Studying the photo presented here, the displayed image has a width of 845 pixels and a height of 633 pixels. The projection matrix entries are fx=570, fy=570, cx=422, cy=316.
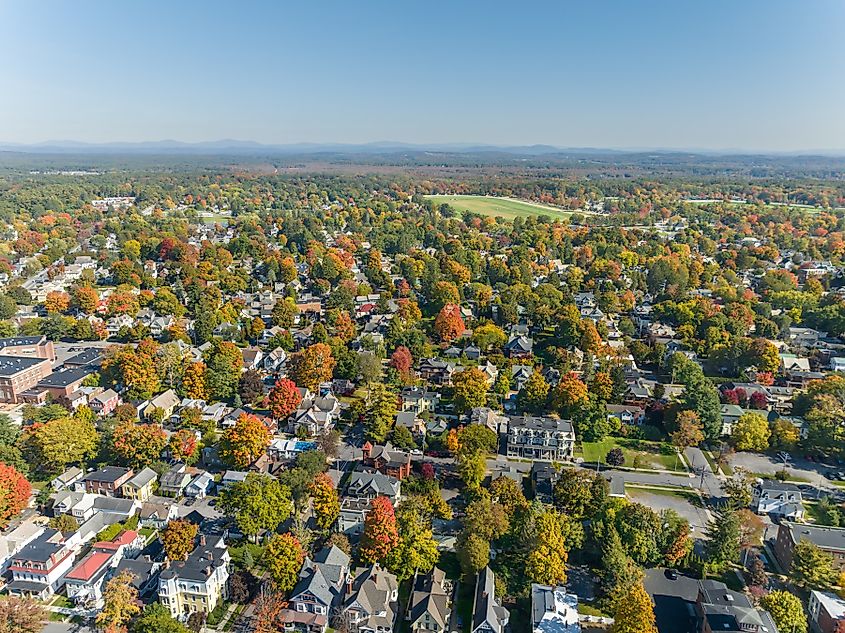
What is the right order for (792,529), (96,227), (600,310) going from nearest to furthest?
(792,529)
(600,310)
(96,227)

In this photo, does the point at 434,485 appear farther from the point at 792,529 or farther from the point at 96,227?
the point at 96,227

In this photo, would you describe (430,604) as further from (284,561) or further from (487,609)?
(284,561)

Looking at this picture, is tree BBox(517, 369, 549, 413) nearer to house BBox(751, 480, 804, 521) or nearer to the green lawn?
the green lawn

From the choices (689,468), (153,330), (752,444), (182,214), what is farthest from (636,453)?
(182,214)

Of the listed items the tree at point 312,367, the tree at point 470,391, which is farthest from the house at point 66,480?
the tree at point 470,391

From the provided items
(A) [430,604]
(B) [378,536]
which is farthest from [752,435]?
(B) [378,536]

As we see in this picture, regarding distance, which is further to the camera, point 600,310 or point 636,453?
point 600,310
